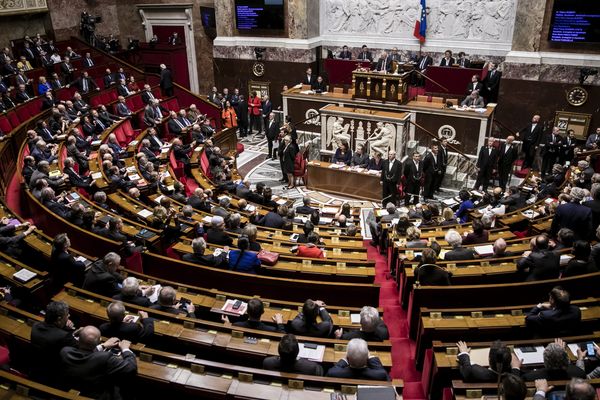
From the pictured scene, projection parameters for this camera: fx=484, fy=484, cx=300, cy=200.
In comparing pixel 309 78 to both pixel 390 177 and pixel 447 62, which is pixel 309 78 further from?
pixel 390 177

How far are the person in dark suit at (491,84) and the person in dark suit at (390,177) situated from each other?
527 centimetres

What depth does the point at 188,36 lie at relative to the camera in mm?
18797

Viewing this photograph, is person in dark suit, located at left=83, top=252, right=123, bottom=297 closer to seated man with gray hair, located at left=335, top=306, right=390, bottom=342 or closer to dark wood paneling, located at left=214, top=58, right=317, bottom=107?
seated man with gray hair, located at left=335, top=306, right=390, bottom=342

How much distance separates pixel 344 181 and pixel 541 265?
6.55 meters

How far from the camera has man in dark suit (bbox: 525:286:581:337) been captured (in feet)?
14.2

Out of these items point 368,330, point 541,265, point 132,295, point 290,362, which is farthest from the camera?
point 541,265

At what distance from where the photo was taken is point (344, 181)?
11586 millimetres

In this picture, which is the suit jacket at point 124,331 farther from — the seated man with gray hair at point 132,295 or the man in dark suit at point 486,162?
the man in dark suit at point 486,162

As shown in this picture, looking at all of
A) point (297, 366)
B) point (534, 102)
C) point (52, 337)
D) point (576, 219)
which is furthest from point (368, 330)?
point (534, 102)

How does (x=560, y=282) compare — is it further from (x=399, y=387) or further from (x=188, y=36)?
(x=188, y=36)

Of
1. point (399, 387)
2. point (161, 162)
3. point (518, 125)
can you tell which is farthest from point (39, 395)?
point (518, 125)

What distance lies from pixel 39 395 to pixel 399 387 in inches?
106

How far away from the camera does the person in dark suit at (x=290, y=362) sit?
12.6 ft

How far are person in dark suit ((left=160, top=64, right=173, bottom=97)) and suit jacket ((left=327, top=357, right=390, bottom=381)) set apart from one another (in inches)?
527
